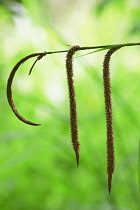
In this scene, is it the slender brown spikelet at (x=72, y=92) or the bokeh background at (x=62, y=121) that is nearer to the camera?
the slender brown spikelet at (x=72, y=92)

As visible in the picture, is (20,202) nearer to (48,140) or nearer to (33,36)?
(48,140)

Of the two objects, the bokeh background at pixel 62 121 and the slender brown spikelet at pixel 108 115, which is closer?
the slender brown spikelet at pixel 108 115

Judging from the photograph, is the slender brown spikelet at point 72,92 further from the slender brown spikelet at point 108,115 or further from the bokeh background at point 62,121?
the bokeh background at point 62,121

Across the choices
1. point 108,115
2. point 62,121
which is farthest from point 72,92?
point 62,121

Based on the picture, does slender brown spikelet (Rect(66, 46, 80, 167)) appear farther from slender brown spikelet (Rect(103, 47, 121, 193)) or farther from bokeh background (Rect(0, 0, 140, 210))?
bokeh background (Rect(0, 0, 140, 210))

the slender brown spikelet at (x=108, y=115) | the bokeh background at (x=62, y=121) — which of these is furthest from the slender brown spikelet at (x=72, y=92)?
the bokeh background at (x=62, y=121)

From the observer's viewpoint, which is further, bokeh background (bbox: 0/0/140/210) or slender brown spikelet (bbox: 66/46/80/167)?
bokeh background (bbox: 0/0/140/210)

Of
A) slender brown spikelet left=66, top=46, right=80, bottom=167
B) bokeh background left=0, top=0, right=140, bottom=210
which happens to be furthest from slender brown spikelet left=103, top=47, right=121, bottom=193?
bokeh background left=0, top=0, right=140, bottom=210

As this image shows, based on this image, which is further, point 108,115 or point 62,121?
point 62,121

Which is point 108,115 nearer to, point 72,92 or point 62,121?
point 72,92
